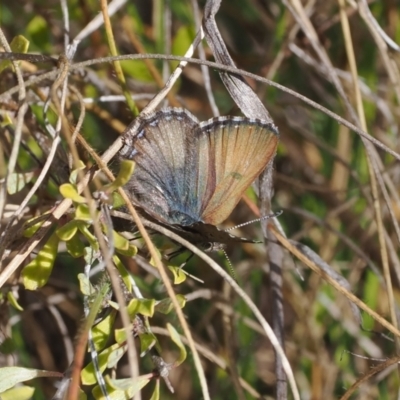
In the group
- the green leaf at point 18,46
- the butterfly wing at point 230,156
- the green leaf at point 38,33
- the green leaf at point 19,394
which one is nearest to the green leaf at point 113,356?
the green leaf at point 19,394

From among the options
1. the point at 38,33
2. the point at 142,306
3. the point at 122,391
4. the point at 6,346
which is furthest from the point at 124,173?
the point at 38,33

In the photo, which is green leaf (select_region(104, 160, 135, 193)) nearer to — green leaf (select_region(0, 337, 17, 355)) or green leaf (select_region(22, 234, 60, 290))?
green leaf (select_region(22, 234, 60, 290))

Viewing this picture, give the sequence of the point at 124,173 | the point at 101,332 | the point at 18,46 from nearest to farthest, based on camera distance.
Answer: the point at 124,173 < the point at 101,332 < the point at 18,46

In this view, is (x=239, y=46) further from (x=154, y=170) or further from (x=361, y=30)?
(x=154, y=170)

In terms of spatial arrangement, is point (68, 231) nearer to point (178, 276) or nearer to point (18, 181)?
point (178, 276)

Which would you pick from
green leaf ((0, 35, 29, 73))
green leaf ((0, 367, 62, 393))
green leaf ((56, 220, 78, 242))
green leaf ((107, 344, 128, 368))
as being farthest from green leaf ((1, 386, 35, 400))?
green leaf ((0, 35, 29, 73))

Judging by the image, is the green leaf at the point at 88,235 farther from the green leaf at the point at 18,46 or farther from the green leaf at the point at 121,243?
the green leaf at the point at 18,46

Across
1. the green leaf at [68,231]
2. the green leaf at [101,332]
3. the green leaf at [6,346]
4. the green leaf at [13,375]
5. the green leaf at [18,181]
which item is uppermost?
the green leaf at [18,181]

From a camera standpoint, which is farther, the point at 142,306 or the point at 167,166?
the point at 167,166
